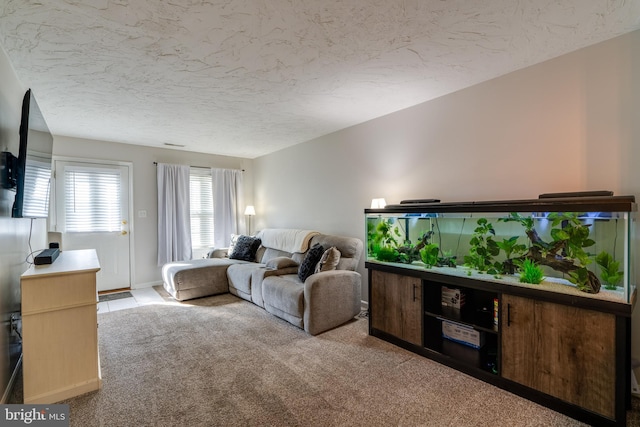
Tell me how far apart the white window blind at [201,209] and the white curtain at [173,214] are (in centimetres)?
19

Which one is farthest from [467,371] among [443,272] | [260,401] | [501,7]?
[501,7]

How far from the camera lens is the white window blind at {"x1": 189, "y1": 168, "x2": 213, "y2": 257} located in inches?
215

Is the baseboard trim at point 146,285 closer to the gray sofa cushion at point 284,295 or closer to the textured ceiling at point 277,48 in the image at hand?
the gray sofa cushion at point 284,295

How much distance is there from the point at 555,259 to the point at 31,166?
3.75m

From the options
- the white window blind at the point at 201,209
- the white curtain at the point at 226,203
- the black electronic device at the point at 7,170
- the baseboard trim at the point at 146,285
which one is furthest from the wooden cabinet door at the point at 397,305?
the baseboard trim at the point at 146,285

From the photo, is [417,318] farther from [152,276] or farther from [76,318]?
[152,276]

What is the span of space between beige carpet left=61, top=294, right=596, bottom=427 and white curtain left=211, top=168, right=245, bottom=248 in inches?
108

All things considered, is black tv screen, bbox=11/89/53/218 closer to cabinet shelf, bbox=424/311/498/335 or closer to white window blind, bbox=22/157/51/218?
white window blind, bbox=22/157/51/218

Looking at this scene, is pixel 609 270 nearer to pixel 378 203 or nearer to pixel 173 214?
pixel 378 203

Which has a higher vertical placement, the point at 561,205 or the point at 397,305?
the point at 561,205

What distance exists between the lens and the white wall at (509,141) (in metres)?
1.99

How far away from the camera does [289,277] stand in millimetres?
3613

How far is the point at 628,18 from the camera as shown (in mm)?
1786

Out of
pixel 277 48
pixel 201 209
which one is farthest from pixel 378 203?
pixel 201 209
